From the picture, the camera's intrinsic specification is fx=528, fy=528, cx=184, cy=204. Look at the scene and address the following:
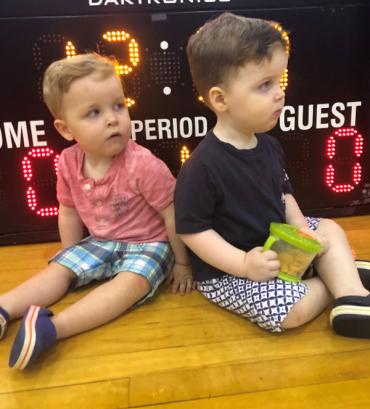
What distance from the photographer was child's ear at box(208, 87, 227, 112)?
1.12 m

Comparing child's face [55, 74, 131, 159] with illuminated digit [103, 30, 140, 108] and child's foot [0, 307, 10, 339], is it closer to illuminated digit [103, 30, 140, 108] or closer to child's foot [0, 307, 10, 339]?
illuminated digit [103, 30, 140, 108]

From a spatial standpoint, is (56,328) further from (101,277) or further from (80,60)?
(80,60)

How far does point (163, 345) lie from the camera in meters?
1.18

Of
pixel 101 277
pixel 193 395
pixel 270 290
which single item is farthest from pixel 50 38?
pixel 193 395

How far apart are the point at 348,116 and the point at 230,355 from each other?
0.82m

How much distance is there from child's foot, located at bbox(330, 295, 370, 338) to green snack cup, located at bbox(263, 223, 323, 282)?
Answer: 0.11 metres

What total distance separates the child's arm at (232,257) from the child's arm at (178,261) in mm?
124

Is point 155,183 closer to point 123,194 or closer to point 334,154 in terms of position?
point 123,194

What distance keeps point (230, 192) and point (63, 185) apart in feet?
1.58

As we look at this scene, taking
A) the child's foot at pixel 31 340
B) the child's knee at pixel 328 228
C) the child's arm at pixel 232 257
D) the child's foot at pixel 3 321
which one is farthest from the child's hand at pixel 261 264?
the child's foot at pixel 3 321

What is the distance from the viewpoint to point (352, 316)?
112 centimetres

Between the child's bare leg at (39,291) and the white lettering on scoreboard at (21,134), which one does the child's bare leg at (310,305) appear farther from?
the white lettering on scoreboard at (21,134)

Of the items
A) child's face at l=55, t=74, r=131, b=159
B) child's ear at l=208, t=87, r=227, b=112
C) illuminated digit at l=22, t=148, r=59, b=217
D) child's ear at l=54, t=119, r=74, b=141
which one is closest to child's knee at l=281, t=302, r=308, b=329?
child's ear at l=208, t=87, r=227, b=112

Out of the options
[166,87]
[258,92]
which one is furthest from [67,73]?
[258,92]
